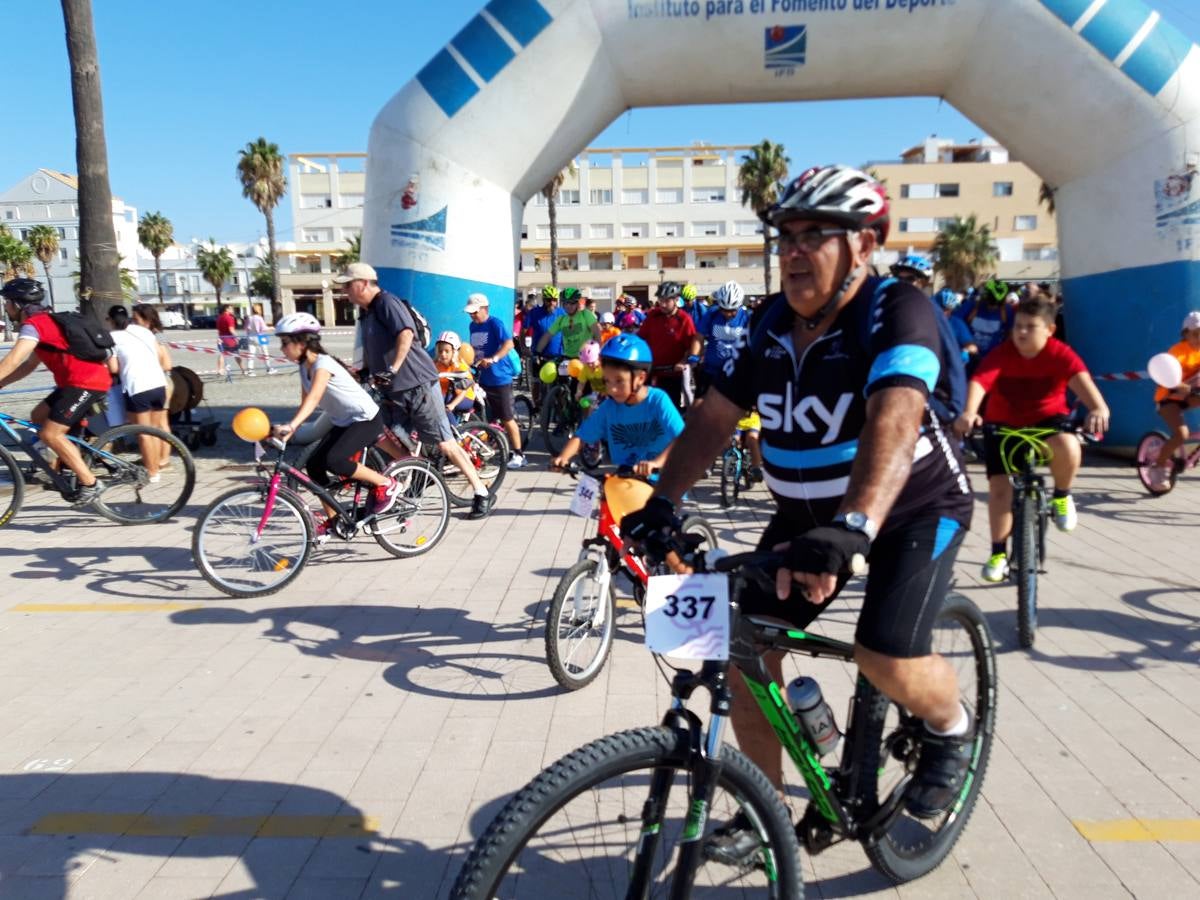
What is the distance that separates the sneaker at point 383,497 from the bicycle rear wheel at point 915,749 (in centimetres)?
429

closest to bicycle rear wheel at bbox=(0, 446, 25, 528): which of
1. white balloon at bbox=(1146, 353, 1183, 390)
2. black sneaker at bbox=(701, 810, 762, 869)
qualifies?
black sneaker at bbox=(701, 810, 762, 869)

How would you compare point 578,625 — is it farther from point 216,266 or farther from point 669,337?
point 216,266

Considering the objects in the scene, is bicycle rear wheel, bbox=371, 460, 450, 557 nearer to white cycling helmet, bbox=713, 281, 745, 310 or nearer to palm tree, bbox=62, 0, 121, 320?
white cycling helmet, bbox=713, 281, 745, 310

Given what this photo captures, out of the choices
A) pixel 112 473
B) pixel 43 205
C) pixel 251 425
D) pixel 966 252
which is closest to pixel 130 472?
pixel 112 473

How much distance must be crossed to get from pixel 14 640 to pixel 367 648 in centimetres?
202

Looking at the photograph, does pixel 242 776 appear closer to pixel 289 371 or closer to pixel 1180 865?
pixel 1180 865

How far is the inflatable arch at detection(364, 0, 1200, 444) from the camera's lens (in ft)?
28.6

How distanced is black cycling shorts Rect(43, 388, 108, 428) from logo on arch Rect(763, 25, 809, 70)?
7588mm

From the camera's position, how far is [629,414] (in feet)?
15.6

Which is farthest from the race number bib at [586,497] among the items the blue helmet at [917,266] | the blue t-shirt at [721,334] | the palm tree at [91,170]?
the palm tree at [91,170]

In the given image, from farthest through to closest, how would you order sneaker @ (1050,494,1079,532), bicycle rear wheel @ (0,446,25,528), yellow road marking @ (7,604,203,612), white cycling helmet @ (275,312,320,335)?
bicycle rear wheel @ (0,446,25,528)
white cycling helmet @ (275,312,320,335)
yellow road marking @ (7,604,203,612)
sneaker @ (1050,494,1079,532)

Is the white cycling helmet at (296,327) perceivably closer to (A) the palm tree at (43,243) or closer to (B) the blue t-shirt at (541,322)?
(B) the blue t-shirt at (541,322)

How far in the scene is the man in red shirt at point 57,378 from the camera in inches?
281

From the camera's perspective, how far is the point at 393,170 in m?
9.77
